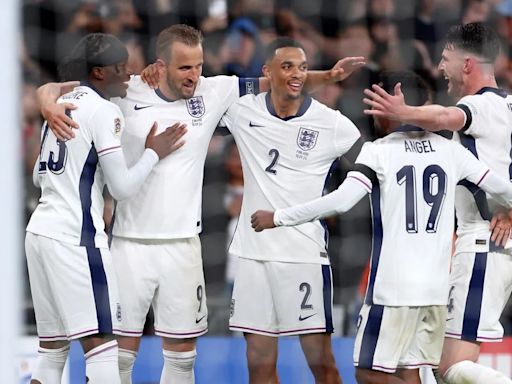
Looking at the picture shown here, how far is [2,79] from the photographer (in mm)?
2551

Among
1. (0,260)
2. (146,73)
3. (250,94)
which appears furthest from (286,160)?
(0,260)

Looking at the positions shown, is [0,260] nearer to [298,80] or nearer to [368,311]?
[368,311]

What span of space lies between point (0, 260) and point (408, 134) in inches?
79.3

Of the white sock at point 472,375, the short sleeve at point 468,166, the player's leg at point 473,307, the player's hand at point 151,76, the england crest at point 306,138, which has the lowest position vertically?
the white sock at point 472,375

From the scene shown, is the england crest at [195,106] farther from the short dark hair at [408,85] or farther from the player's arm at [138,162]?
the short dark hair at [408,85]

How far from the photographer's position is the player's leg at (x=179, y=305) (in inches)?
177

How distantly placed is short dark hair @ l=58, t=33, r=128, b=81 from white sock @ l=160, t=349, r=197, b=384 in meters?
1.09

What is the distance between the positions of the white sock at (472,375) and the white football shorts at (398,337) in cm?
7

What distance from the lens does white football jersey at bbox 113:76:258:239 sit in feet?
14.8

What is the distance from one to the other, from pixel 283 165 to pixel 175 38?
24.9 inches

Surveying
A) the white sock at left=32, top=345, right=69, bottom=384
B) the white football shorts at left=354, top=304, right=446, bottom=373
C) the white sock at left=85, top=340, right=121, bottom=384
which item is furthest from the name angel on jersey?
the white sock at left=32, top=345, right=69, bottom=384

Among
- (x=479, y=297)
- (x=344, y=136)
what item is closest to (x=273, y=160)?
(x=344, y=136)

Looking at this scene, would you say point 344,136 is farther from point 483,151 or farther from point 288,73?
point 483,151

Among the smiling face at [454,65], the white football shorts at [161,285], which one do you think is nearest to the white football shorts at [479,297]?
the smiling face at [454,65]
